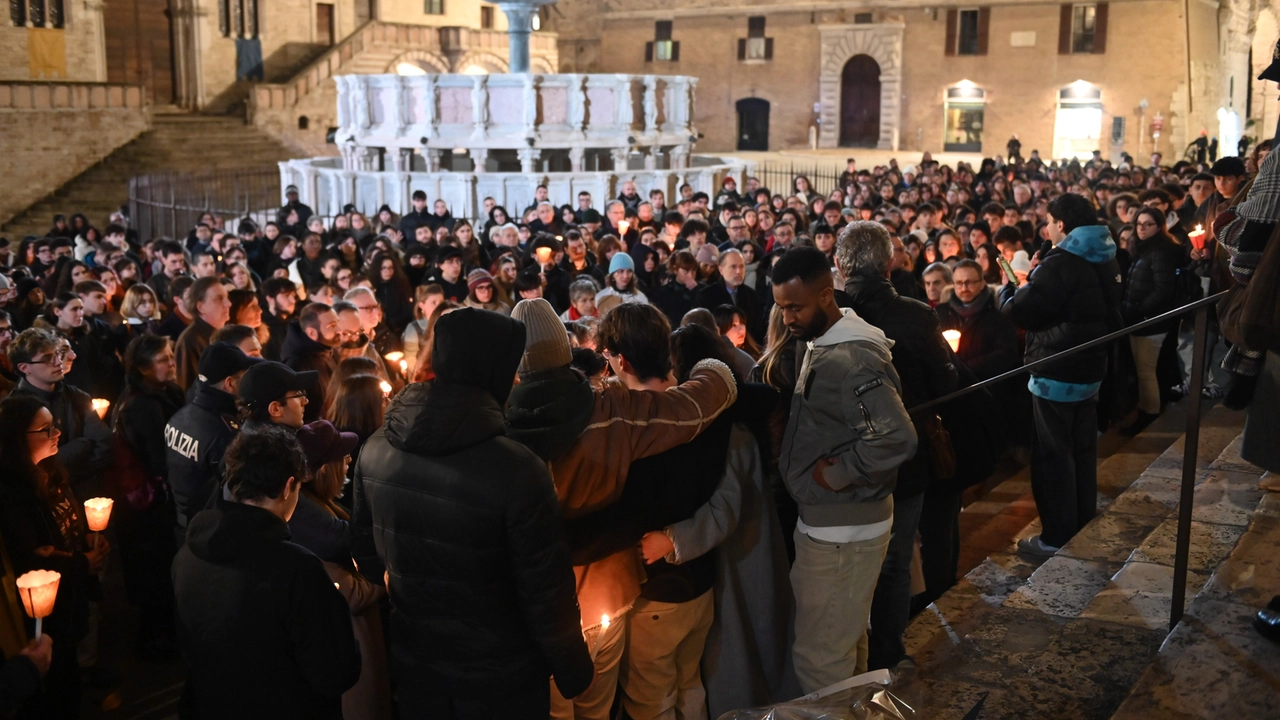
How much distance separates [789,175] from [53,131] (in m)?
18.5

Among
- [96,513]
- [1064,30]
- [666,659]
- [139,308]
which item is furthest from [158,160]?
[1064,30]

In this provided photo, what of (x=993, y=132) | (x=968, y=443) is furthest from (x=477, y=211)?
(x=993, y=132)

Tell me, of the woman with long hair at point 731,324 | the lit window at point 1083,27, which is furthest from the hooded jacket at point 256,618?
the lit window at point 1083,27

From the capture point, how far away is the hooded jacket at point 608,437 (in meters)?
3.31

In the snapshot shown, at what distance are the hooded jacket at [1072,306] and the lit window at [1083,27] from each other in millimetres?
34466

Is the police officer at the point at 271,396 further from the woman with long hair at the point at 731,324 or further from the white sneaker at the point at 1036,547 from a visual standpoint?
the white sneaker at the point at 1036,547

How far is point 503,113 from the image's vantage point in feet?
65.4

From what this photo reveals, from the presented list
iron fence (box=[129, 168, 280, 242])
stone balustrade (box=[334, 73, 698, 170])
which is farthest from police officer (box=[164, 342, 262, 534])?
stone balustrade (box=[334, 73, 698, 170])

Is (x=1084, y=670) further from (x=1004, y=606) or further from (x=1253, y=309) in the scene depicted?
(x=1253, y=309)

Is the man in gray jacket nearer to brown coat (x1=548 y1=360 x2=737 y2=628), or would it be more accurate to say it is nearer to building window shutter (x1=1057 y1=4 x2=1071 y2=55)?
brown coat (x1=548 y1=360 x2=737 y2=628)

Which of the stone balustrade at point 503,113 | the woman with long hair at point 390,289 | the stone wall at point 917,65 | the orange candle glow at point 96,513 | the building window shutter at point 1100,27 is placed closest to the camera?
the orange candle glow at point 96,513

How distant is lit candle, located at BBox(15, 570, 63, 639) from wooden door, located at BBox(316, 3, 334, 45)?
34.7 metres

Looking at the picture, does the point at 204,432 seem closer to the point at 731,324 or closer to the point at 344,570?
the point at 344,570

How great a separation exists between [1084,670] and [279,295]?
595 cm
